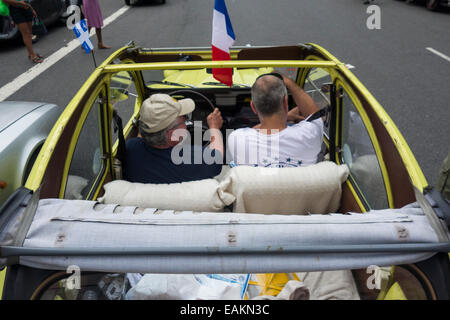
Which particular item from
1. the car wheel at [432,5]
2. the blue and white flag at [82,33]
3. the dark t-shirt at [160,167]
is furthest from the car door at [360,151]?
the car wheel at [432,5]

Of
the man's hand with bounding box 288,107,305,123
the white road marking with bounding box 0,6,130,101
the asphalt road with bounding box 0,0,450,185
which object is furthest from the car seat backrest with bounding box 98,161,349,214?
the white road marking with bounding box 0,6,130,101

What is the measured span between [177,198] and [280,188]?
550 mm

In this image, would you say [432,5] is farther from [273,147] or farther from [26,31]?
[26,31]

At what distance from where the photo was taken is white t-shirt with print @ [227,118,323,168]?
2.08m

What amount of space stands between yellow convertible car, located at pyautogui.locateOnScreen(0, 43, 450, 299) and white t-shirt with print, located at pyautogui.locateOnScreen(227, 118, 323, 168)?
0.93 feet

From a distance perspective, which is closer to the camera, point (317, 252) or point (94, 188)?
point (317, 252)

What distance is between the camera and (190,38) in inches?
323

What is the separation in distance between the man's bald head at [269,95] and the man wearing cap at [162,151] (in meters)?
0.43

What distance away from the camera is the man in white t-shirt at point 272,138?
2080 mm

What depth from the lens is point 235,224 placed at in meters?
1.12

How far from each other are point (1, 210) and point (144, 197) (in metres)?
0.68
